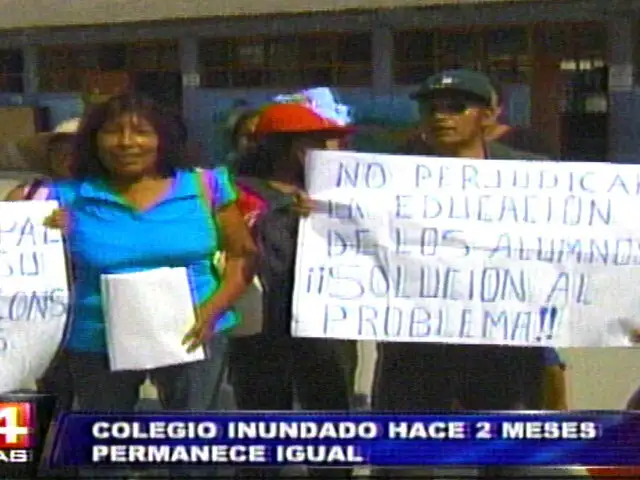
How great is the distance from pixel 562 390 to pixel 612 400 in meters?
0.13

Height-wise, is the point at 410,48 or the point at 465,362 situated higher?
the point at 410,48

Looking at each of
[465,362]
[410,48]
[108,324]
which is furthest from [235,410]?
[410,48]

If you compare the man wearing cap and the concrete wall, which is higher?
the concrete wall

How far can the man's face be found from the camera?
3.20 meters

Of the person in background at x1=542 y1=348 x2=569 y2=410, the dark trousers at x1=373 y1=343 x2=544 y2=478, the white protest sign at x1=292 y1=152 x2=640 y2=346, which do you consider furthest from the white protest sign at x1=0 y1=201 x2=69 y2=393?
the person in background at x1=542 y1=348 x2=569 y2=410

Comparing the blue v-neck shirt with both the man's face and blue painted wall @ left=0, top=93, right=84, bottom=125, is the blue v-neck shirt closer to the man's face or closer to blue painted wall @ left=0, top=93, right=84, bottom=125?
blue painted wall @ left=0, top=93, right=84, bottom=125

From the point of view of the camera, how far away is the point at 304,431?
3.33 meters

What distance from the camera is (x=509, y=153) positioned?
324 cm

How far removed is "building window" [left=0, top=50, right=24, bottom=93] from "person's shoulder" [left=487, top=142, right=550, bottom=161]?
1233 millimetres

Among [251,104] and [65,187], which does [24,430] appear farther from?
[251,104]

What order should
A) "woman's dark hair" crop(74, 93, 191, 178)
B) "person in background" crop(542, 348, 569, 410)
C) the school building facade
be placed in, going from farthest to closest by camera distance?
"person in background" crop(542, 348, 569, 410)
"woman's dark hair" crop(74, 93, 191, 178)
the school building facade

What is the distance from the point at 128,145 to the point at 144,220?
0.20 m

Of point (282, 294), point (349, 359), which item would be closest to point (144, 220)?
point (282, 294)

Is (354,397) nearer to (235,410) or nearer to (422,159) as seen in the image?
(235,410)
